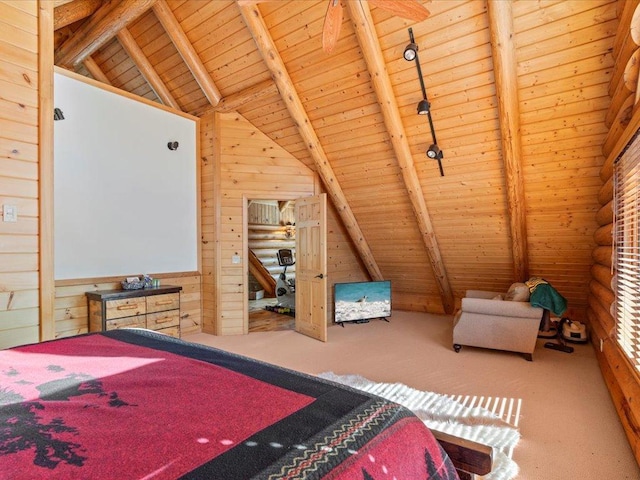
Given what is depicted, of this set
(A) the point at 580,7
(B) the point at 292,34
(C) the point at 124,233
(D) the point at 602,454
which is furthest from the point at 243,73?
(D) the point at 602,454

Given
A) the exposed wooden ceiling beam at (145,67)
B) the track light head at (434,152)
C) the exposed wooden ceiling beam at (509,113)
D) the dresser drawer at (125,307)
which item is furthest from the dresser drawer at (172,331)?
the exposed wooden ceiling beam at (509,113)

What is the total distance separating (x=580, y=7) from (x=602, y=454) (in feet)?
9.94

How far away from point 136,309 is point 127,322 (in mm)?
150

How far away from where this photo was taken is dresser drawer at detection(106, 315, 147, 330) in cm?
363

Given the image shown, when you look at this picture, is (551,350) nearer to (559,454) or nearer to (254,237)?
(559,454)

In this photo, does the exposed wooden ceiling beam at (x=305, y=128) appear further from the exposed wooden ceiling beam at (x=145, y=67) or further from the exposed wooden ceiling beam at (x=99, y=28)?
the exposed wooden ceiling beam at (x=145, y=67)

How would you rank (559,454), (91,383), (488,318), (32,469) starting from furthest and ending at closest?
(488,318)
(559,454)
(91,383)
(32,469)

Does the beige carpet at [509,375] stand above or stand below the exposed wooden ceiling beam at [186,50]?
below

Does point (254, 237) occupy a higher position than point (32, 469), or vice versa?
point (254, 237)

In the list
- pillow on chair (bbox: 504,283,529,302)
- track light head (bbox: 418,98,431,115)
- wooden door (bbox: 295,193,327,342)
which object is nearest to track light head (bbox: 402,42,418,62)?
track light head (bbox: 418,98,431,115)

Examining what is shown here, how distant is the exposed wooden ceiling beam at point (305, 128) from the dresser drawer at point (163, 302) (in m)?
2.42

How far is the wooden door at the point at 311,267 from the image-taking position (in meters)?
4.66

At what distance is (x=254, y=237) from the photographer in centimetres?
873

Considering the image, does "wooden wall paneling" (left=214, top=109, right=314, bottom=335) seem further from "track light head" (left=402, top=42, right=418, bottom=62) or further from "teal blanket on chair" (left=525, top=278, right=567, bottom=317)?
"teal blanket on chair" (left=525, top=278, right=567, bottom=317)
